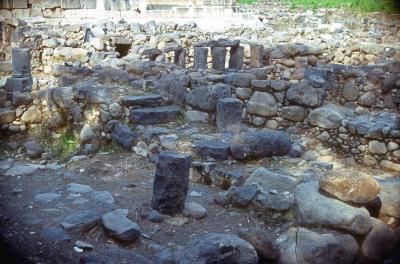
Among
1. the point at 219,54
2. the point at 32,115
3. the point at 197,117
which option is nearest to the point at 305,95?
the point at 197,117

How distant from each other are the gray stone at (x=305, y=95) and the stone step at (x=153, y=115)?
1.92 m

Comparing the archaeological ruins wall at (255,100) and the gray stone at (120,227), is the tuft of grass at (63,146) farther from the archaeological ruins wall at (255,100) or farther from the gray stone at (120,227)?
the gray stone at (120,227)

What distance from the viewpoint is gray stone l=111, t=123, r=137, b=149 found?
6379 mm

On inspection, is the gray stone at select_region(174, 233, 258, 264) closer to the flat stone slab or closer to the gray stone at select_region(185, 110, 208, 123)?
the flat stone slab

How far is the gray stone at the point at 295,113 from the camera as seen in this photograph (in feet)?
21.8

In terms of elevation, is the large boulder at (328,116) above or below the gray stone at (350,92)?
below

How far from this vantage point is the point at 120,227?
12.6 feet

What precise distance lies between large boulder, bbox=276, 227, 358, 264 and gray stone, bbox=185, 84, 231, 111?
3395 mm

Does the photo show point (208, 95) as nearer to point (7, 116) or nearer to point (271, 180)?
point (271, 180)

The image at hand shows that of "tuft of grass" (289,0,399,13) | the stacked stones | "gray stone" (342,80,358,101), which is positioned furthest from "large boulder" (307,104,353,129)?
"tuft of grass" (289,0,399,13)

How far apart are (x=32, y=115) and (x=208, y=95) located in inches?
127

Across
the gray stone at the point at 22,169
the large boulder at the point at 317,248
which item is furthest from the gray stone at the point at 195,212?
the gray stone at the point at 22,169

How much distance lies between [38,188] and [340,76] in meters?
5.63

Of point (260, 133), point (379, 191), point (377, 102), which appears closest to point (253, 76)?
point (260, 133)
